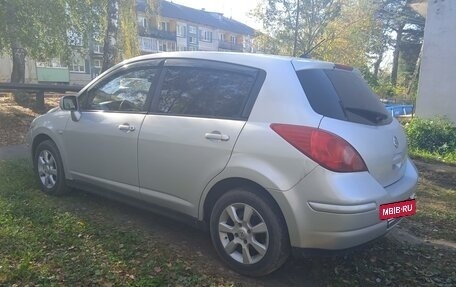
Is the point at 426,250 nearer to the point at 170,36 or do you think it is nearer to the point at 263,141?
the point at 263,141

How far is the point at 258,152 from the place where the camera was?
305cm

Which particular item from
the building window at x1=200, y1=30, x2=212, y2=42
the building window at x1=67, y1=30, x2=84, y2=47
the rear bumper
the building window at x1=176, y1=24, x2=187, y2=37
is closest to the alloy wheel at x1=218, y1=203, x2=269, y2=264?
the rear bumper

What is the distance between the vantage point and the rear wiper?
3.18 m

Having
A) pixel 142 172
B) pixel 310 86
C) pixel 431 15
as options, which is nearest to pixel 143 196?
pixel 142 172

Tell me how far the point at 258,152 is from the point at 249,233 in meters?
0.63

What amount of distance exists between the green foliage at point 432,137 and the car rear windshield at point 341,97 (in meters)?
6.52

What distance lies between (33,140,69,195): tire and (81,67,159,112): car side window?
2.38 feet

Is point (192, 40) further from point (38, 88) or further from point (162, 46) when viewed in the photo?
point (38, 88)

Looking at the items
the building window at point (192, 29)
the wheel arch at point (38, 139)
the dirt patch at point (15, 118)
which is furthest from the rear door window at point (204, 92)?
the building window at point (192, 29)

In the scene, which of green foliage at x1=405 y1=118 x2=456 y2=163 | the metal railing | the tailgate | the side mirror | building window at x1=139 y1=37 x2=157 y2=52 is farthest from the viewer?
Result: building window at x1=139 y1=37 x2=157 y2=52

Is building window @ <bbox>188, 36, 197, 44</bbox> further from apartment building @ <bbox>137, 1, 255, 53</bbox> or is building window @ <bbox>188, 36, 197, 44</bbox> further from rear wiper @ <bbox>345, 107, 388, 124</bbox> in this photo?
rear wiper @ <bbox>345, 107, 388, 124</bbox>

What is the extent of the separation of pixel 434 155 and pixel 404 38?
39178 millimetres

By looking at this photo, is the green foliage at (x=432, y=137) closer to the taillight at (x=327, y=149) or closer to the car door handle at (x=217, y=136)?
the taillight at (x=327, y=149)

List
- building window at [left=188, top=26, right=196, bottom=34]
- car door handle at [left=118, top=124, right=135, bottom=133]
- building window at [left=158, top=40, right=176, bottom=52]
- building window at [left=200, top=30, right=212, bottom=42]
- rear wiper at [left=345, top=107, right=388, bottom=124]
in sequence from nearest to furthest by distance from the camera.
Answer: rear wiper at [left=345, top=107, right=388, bottom=124] → car door handle at [left=118, top=124, right=135, bottom=133] → building window at [left=158, top=40, right=176, bottom=52] → building window at [left=188, top=26, right=196, bottom=34] → building window at [left=200, top=30, right=212, bottom=42]
